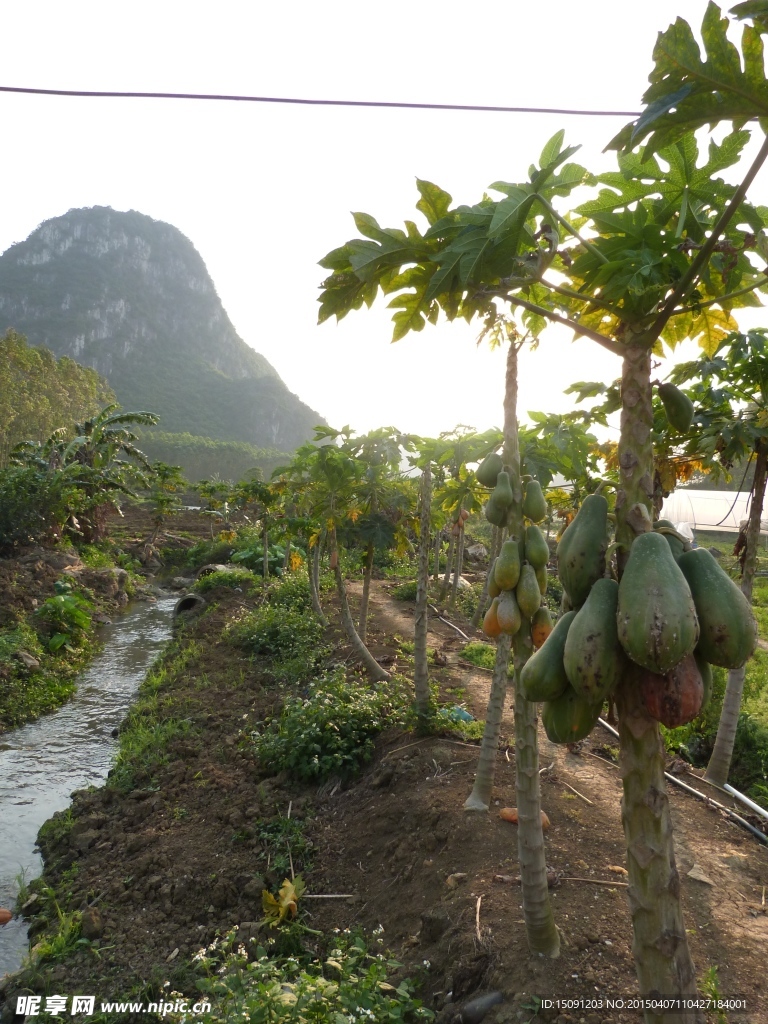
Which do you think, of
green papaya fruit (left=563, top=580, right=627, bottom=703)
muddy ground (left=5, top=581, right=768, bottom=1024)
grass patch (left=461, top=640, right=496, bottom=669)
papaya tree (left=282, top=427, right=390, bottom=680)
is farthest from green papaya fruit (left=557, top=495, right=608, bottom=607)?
grass patch (left=461, top=640, right=496, bottom=669)

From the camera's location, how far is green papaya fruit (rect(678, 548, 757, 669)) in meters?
1.36

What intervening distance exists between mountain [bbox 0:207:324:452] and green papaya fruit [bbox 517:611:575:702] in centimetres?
8891

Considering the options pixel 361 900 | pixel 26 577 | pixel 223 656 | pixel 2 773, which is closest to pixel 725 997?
pixel 361 900

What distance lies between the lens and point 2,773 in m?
8.16

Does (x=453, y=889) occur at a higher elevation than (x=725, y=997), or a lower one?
lower

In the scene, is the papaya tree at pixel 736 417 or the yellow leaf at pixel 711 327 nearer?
the yellow leaf at pixel 711 327

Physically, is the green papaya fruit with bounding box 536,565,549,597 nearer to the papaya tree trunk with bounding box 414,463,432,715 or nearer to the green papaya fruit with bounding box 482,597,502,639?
the green papaya fruit with bounding box 482,597,502,639

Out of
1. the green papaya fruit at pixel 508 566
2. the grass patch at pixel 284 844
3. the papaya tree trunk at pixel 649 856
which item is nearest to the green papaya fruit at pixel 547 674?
the papaya tree trunk at pixel 649 856

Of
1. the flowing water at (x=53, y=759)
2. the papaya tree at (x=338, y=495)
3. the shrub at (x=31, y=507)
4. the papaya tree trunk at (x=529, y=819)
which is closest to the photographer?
the papaya tree trunk at (x=529, y=819)

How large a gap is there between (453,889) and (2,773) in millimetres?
6761

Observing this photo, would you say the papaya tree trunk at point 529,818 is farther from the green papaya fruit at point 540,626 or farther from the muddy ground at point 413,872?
the muddy ground at point 413,872

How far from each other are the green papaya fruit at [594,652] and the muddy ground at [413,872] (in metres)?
2.60

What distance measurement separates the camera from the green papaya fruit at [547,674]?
4.93 ft

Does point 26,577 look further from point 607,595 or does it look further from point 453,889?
point 607,595
